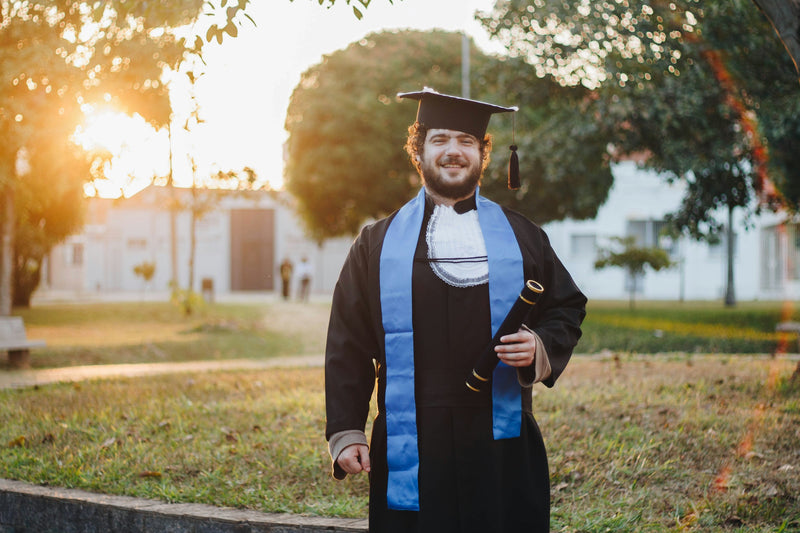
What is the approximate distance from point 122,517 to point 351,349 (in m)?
2.27

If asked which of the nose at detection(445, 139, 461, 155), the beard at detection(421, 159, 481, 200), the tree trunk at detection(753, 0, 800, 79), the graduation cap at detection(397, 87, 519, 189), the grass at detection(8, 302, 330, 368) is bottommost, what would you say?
the grass at detection(8, 302, 330, 368)

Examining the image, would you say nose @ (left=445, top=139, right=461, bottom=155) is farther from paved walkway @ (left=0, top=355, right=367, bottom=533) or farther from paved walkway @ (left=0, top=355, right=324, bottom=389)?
paved walkway @ (left=0, top=355, right=324, bottom=389)

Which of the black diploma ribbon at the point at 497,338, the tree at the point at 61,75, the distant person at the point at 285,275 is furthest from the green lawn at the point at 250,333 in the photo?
the black diploma ribbon at the point at 497,338

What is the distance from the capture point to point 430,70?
30.5 m

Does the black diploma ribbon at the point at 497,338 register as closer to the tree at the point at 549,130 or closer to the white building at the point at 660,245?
the tree at the point at 549,130

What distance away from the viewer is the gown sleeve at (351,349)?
9.02ft

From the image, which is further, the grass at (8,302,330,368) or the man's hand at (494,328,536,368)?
the grass at (8,302,330,368)

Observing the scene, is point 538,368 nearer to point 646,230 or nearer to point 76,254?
point 646,230

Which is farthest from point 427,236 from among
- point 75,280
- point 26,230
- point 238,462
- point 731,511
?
point 75,280

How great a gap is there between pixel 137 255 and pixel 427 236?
52308mm

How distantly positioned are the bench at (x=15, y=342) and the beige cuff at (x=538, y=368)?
9634 mm

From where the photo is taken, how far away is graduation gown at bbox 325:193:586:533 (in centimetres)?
266

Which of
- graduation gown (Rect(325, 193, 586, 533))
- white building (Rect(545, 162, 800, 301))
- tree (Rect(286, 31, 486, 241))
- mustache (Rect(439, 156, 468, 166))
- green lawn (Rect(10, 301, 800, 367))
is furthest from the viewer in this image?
white building (Rect(545, 162, 800, 301))

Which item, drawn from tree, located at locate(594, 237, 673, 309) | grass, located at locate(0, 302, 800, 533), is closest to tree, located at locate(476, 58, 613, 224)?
tree, located at locate(594, 237, 673, 309)
